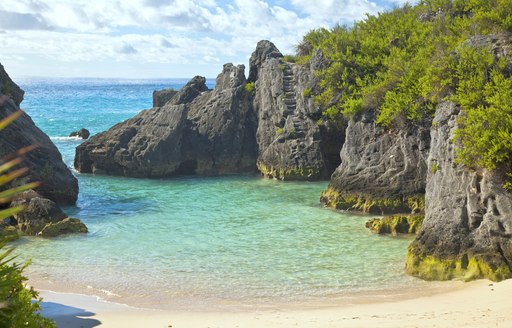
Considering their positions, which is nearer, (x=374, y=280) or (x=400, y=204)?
(x=374, y=280)

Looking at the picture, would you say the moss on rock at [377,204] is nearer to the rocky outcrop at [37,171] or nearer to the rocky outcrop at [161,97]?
the rocky outcrop at [37,171]

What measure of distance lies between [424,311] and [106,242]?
11145 mm

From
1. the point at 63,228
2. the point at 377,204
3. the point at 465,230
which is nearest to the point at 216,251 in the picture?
the point at 63,228

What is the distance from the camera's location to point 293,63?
36500 mm

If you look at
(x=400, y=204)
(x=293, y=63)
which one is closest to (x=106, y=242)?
(x=400, y=204)

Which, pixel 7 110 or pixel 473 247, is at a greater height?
A: pixel 7 110

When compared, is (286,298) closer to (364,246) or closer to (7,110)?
(364,246)

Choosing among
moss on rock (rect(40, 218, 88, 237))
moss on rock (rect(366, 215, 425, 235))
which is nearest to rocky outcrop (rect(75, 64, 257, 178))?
moss on rock (rect(40, 218, 88, 237))

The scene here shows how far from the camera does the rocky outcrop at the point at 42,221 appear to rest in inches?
832

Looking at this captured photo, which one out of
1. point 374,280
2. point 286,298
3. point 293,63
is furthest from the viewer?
point 293,63

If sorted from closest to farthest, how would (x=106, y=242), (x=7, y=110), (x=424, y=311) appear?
(x=424, y=311)
(x=106, y=242)
(x=7, y=110)

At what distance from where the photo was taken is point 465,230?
52.4ft

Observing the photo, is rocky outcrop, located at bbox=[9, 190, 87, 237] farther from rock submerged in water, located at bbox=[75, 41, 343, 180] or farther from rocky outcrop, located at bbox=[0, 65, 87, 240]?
rock submerged in water, located at bbox=[75, 41, 343, 180]

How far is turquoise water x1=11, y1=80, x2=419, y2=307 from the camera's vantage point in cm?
1549
